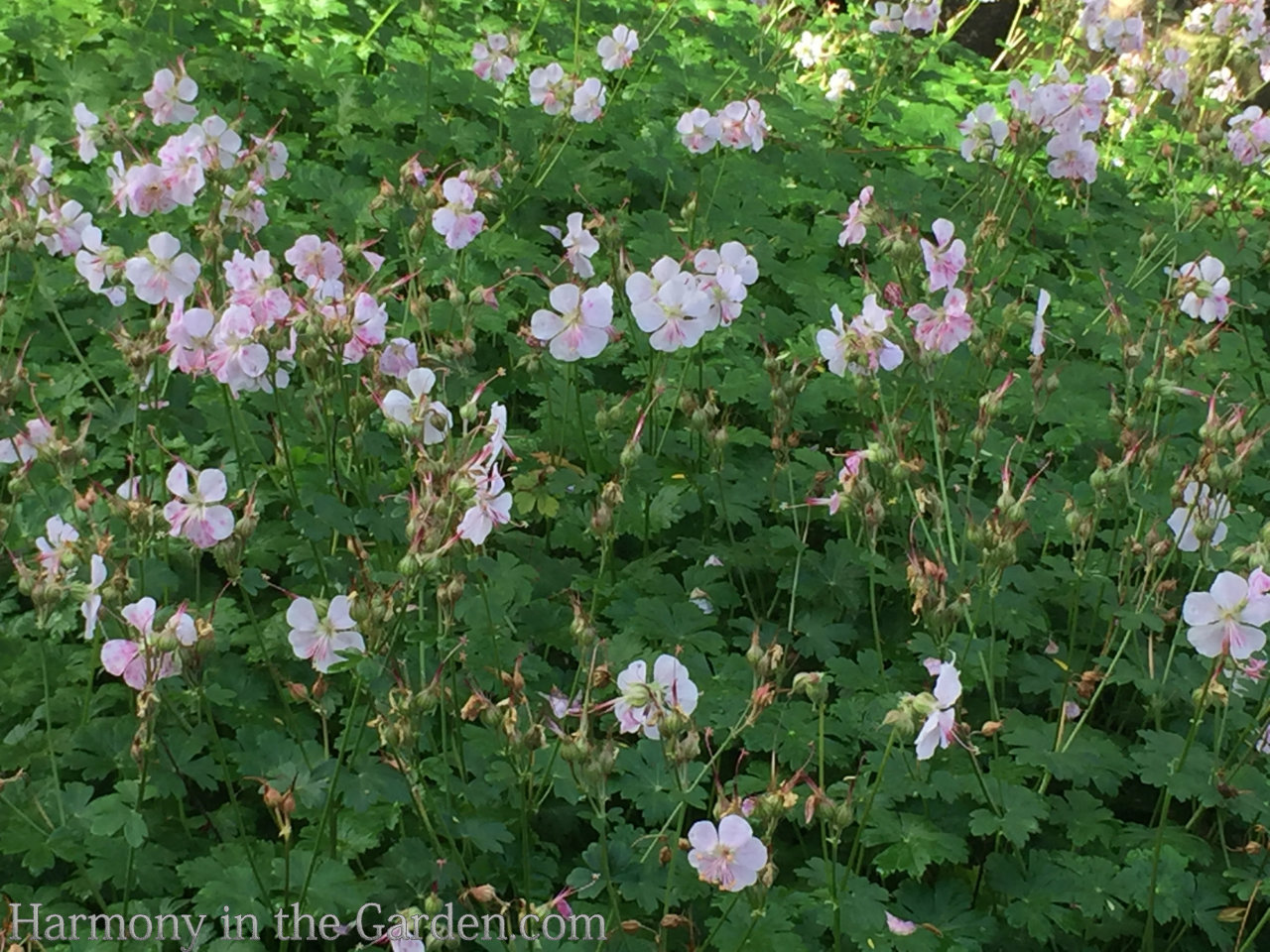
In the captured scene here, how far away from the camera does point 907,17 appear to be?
518 centimetres

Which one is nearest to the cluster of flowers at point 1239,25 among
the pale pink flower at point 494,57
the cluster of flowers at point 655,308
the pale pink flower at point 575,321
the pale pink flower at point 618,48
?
the pale pink flower at point 618,48

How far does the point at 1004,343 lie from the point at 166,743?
2948 mm

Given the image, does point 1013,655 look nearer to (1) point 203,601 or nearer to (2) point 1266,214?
(1) point 203,601

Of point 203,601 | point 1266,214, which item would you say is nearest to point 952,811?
point 203,601

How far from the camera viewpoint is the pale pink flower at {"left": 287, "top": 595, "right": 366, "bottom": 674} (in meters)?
1.96

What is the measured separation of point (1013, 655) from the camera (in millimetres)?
2842

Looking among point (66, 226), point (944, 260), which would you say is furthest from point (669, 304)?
point (66, 226)

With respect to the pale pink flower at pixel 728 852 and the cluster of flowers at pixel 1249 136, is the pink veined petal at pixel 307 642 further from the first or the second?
the cluster of flowers at pixel 1249 136

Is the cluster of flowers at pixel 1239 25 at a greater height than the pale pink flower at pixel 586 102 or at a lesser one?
greater

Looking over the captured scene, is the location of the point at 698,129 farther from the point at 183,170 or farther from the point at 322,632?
the point at 322,632

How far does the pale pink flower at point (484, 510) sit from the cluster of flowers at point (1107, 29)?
3.86 meters

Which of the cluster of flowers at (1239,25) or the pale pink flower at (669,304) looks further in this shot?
the cluster of flowers at (1239,25)

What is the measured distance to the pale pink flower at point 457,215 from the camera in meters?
2.87

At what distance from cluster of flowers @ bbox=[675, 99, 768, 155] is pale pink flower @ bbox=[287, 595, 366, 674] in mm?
2136
